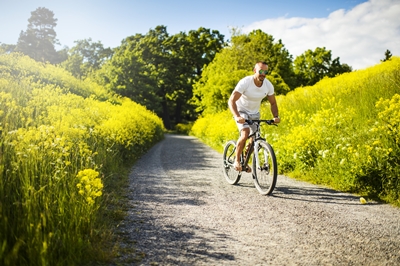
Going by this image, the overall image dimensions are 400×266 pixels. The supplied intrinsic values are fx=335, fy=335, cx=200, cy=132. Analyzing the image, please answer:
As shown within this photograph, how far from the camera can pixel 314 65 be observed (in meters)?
56.2

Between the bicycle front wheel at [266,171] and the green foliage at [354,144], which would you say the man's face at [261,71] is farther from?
the green foliage at [354,144]

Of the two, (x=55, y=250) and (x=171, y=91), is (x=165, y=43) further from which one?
(x=55, y=250)

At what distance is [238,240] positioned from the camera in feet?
12.1

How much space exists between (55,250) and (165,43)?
49253mm

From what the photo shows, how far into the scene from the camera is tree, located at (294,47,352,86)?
181ft

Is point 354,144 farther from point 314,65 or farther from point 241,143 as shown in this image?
point 314,65

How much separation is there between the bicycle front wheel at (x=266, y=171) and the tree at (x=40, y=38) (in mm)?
65537

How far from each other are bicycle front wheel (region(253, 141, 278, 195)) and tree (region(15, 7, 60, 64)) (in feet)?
215

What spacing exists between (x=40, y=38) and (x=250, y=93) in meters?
73.3

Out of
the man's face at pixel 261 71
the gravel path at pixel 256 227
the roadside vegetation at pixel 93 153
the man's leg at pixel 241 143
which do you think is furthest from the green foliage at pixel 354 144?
the man's face at pixel 261 71

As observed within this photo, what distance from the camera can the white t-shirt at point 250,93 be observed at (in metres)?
6.05

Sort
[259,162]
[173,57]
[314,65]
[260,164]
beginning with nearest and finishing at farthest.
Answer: [259,162] < [260,164] < [173,57] < [314,65]

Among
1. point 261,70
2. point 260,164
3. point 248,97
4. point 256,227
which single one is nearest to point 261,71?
point 261,70

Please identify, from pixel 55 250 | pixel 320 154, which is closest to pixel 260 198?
pixel 320 154
